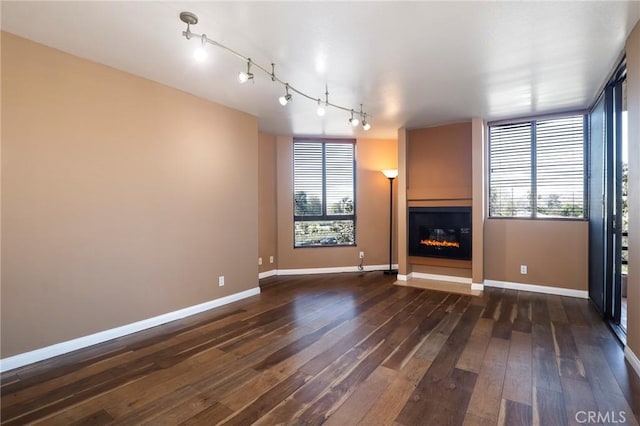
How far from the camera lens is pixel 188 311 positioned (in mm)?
3713

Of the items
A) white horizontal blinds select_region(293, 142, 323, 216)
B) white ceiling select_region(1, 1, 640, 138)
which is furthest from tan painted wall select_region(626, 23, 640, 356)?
white horizontal blinds select_region(293, 142, 323, 216)

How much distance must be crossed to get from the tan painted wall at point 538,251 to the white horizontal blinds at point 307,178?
3055 mm

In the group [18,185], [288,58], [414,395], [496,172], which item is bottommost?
[414,395]

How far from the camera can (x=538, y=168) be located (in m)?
4.62

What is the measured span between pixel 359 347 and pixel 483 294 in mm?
2651

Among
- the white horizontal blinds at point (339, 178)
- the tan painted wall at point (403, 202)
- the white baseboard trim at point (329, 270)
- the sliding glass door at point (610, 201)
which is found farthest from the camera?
the white horizontal blinds at point (339, 178)

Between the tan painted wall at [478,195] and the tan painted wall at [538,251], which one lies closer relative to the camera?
the tan painted wall at [538,251]

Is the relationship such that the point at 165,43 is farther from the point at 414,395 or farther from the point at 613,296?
the point at 613,296

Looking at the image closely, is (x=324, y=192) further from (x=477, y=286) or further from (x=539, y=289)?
(x=539, y=289)

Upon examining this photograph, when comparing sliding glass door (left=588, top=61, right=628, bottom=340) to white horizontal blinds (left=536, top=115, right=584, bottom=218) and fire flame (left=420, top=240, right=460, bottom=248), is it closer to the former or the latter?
white horizontal blinds (left=536, top=115, right=584, bottom=218)

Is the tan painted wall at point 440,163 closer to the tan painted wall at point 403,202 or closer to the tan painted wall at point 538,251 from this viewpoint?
the tan painted wall at point 403,202

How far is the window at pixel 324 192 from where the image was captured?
6.05 m

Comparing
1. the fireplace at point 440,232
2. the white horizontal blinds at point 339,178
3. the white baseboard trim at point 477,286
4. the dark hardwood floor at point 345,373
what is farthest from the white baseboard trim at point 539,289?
the white horizontal blinds at point 339,178

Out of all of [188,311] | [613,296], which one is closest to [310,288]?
[188,311]
